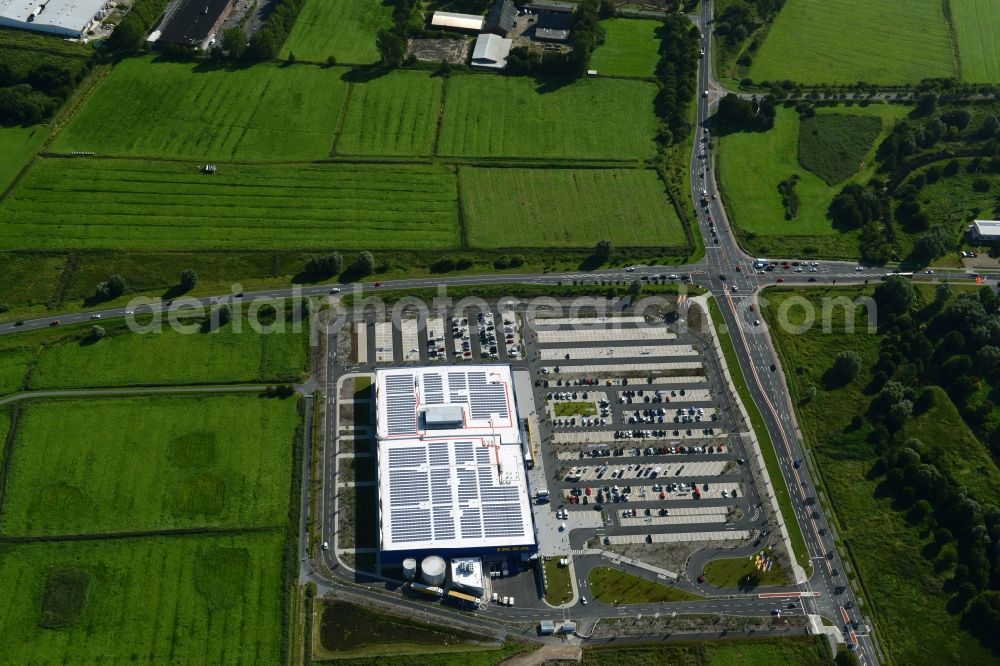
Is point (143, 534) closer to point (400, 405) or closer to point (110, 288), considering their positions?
point (400, 405)

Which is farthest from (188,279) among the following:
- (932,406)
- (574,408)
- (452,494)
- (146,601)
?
(932,406)

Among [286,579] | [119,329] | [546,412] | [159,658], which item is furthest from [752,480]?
[119,329]

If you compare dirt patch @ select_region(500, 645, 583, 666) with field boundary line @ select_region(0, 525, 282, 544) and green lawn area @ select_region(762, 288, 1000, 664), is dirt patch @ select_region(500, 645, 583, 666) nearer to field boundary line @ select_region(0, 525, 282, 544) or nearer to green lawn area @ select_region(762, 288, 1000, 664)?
field boundary line @ select_region(0, 525, 282, 544)

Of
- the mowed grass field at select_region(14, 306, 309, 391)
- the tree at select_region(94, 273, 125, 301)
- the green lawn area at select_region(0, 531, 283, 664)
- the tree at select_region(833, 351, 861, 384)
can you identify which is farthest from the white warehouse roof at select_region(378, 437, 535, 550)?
the tree at select_region(833, 351, 861, 384)

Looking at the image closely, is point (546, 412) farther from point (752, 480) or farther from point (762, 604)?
point (762, 604)

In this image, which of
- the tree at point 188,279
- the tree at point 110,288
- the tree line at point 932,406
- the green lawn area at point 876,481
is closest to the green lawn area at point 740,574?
the green lawn area at point 876,481

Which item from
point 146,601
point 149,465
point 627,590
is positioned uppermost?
point 149,465
